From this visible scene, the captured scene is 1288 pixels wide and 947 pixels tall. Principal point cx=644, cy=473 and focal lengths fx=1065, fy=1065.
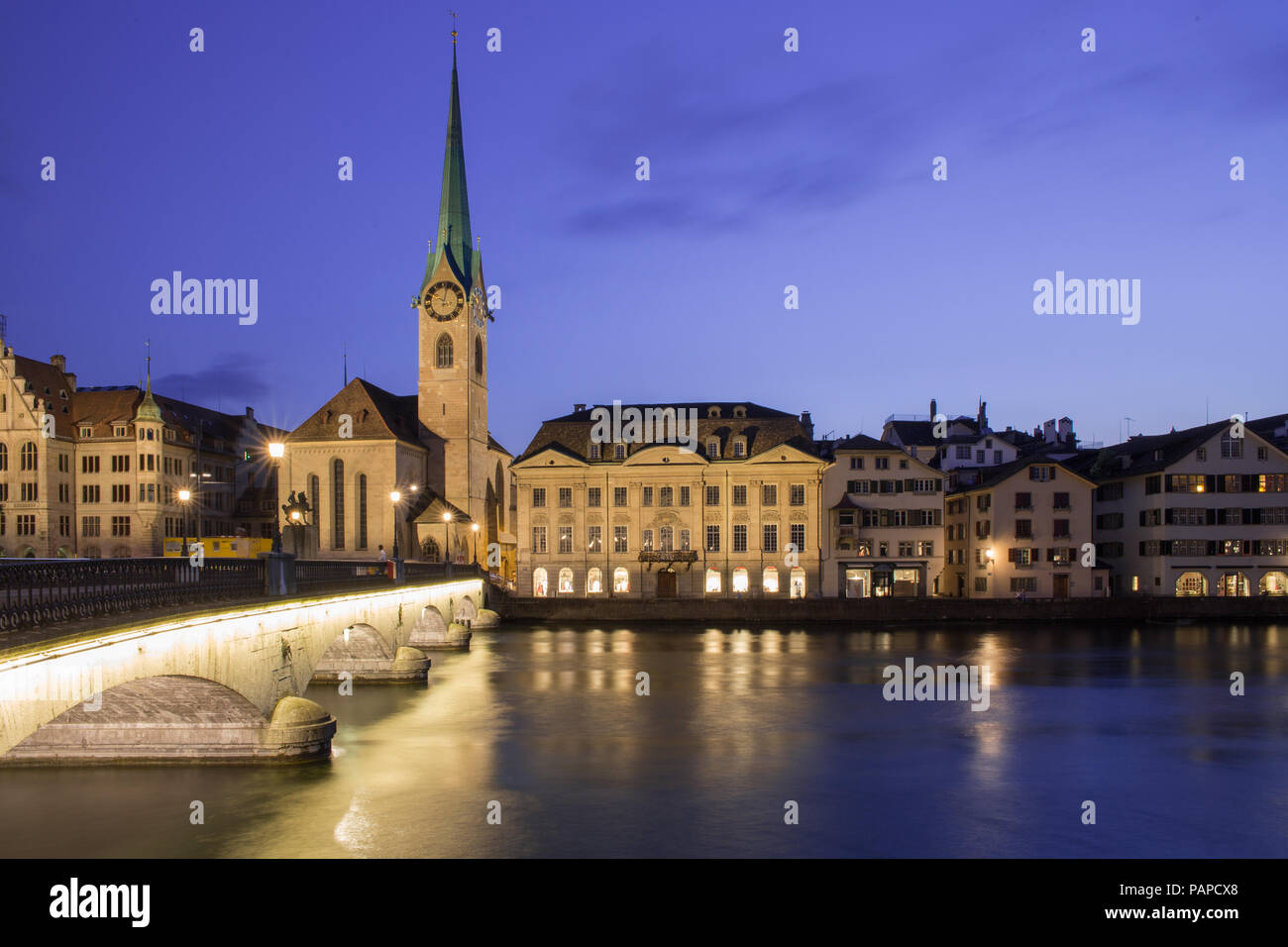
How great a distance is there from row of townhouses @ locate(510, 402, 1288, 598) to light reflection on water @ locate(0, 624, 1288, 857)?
96.4 ft

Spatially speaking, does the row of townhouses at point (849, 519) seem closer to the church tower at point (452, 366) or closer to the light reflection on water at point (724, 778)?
the church tower at point (452, 366)

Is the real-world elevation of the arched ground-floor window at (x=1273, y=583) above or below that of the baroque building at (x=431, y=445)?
below

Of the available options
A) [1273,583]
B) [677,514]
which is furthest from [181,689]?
[1273,583]

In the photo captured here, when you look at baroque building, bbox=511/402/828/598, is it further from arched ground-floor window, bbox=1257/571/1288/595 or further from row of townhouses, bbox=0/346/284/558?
arched ground-floor window, bbox=1257/571/1288/595

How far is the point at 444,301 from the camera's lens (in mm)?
87500

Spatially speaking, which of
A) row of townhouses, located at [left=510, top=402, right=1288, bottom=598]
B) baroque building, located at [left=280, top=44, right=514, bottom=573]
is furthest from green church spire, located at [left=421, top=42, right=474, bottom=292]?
row of townhouses, located at [left=510, top=402, right=1288, bottom=598]

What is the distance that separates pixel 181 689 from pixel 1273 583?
7338 cm

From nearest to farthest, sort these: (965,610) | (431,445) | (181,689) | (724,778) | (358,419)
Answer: (181,689) < (724,778) < (965,610) < (358,419) < (431,445)

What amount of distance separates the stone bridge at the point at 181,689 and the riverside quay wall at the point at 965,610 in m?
39.1

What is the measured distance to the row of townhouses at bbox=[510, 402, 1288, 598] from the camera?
73.1 m

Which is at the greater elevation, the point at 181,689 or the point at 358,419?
the point at 358,419

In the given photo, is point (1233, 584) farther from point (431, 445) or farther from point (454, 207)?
point (454, 207)

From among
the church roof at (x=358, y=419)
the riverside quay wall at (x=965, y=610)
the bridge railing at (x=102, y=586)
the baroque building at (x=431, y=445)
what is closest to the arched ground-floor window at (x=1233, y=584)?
the riverside quay wall at (x=965, y=610)

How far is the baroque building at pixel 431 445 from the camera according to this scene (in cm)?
7894
